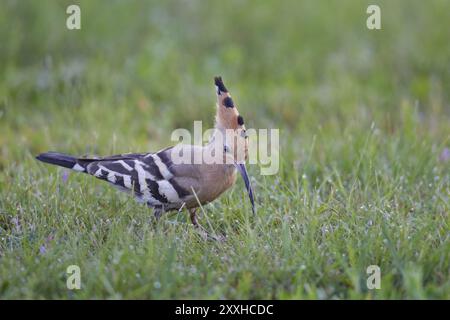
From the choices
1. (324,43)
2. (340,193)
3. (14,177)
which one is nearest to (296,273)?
(340,193)

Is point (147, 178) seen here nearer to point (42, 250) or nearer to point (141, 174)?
point (141, 174)

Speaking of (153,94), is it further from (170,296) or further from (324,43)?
(170,296)

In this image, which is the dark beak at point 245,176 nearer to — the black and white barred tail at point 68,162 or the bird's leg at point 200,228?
the bird's leg at point 200,228

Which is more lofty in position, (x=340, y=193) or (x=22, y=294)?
(x=340, y=193)

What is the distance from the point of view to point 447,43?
6.69m

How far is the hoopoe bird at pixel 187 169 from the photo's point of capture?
12.1 ft

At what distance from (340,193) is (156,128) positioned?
2.03 metres

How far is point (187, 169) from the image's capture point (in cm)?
375

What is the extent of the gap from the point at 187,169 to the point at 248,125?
5.99 ft

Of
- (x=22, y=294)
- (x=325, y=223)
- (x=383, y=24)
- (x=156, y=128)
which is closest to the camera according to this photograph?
(x=22, y=294)

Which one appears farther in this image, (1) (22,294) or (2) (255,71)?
(2) (255,71)

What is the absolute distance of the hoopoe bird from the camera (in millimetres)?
3674

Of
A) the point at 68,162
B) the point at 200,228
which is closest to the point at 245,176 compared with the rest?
the point at 200,228

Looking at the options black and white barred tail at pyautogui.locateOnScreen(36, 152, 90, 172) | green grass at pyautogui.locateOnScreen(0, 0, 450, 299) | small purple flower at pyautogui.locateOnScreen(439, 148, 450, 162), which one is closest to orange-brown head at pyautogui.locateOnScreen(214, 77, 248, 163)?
green grass at pyautogui.locateOnScreen(0, 0, 450, 299)
